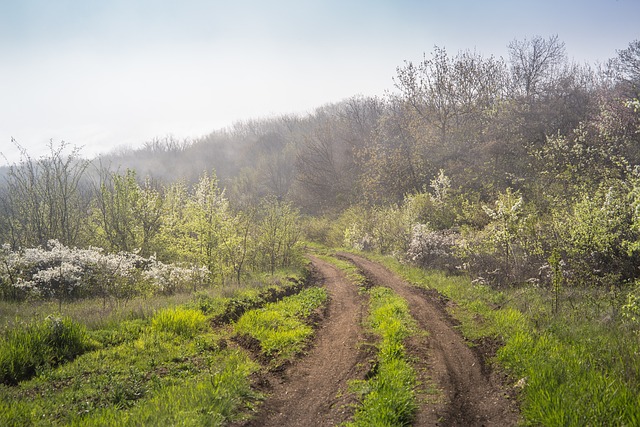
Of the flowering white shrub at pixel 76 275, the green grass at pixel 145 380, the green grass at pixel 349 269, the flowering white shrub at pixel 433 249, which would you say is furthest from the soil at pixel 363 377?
the flowering white shrub at pixel 76 275

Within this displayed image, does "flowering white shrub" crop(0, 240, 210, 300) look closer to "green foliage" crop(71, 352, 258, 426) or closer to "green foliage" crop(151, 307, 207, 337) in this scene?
"green foliage" crop(151, 307, 207, 337)

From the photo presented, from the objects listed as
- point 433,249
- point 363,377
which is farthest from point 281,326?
point 433,249

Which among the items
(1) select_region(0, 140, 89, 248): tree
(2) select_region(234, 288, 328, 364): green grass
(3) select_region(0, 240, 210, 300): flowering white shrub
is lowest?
(2) select_region(234, 288, 328, 364): green grass

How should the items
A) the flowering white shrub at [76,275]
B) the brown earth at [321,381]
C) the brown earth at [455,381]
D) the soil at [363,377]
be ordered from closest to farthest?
1. the brown earth at [455,381]
2. the soil at [363,377]
3. the brown earth at [321,381]
4. the flowering white shrub at [76,275]

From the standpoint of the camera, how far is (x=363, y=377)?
8.02 metres

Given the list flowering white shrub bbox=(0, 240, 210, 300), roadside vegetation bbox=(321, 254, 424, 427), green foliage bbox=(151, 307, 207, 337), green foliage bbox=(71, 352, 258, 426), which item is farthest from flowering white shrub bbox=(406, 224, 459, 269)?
green foliage bbox=(71, 352, 258, 426)

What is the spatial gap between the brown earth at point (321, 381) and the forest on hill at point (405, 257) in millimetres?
450

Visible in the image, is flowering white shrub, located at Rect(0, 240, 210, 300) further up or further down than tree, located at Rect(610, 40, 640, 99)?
further down

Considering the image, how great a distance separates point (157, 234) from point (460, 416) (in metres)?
19.3

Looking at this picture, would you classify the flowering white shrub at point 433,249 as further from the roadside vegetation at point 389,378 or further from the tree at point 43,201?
the tree at point 43,201

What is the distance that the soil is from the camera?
21.6 ft

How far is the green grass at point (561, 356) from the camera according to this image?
5.52 meters

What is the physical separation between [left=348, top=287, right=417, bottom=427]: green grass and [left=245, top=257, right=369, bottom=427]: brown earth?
0.35m

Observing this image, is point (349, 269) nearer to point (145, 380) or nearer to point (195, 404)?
point (145, 380)
